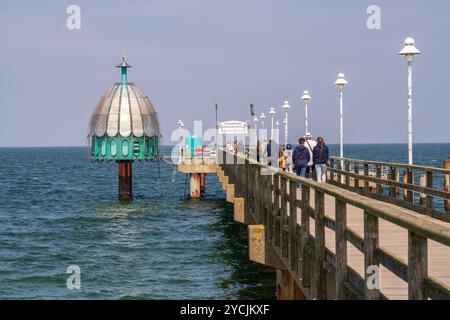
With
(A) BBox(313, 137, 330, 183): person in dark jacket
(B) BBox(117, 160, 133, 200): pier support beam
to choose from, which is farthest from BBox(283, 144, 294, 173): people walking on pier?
(B) BBox(117, 160, 133, 200): pier support beam

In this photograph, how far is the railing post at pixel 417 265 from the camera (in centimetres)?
573

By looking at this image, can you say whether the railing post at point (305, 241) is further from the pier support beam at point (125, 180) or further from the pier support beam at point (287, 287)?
the pier support beam at point (125, 180)

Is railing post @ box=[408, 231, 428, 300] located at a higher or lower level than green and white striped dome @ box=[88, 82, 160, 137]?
lower

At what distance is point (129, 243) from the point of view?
32.6m

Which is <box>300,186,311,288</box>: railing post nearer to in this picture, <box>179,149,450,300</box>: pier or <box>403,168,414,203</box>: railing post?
<box>179,149,450,300</box>: pier

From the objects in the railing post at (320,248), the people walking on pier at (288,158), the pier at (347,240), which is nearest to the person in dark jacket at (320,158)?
the pier at (347,240)

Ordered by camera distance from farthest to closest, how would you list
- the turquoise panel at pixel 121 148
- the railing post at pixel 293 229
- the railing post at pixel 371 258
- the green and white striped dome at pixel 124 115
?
the green and white striped dome at pixel 124 115 → the turquoise panel at pixel 121 148 → the railing post at pixel 293 229 → the railing post at pixel 371 258

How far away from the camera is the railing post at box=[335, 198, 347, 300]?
8.14 meters

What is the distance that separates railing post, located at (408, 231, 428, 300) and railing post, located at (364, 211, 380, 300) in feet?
3.54

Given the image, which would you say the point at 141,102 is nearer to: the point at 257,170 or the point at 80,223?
the point at 80,223

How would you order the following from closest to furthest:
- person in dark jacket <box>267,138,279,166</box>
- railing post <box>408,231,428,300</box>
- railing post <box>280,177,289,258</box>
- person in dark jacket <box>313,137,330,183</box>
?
railing post <box>408,231,428,300</box>
railing post <box>280,177,289,258</box>
person in dark jacket <box>313,137,330,183</box>
person in dark jacket <box>267,138,279,166</box>

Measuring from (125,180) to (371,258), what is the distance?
49.4 m

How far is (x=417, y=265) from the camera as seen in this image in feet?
19.0

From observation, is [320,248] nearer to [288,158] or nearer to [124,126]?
[288,158]
